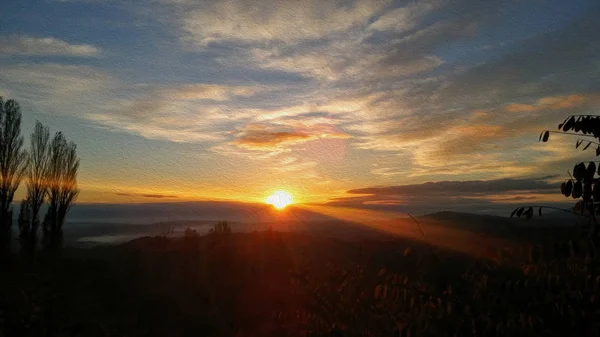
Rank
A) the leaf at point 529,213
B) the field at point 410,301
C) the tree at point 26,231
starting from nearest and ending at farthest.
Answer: the leaf at point 529,213
the field at point 410,301
the tree at point 26,231

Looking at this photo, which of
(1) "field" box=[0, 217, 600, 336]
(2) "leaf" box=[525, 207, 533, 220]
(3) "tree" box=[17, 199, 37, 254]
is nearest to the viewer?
(2) "leaf" box=[525, 207, 533, 220]

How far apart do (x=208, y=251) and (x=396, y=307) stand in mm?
31732

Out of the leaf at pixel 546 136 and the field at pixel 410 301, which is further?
the field at pixel 410 301

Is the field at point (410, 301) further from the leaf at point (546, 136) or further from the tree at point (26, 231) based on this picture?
the tree at point (26, 231)

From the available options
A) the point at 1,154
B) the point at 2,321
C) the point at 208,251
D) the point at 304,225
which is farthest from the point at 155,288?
the point at 304,225

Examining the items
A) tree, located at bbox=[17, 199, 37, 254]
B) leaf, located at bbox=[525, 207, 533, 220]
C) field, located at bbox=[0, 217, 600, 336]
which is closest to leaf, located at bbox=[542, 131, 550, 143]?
leaf, located at bbox=[525, 207, 533, 220]

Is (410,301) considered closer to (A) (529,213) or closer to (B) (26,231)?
(A) (529,213)

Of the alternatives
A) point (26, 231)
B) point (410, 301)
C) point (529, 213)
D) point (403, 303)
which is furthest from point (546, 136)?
point (26, 231)

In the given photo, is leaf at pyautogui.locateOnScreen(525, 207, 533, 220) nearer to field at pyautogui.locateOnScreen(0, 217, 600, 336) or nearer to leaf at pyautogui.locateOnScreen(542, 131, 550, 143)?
field at pyautogui.locateOnScreen(0, 217, 600, 336)

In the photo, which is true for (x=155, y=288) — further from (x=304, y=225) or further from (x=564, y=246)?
(x=304, y=225)

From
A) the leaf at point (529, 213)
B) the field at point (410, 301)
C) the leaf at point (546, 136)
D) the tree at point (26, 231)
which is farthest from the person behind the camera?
the tree at point (26, 231)

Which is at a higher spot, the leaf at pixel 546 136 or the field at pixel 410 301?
the leaf at pixel 546 136

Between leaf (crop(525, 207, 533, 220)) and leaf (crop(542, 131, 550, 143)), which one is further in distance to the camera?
leaf (crop(542, 131, 550, 143))

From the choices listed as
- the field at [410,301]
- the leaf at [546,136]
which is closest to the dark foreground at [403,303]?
the field at [410,301]
